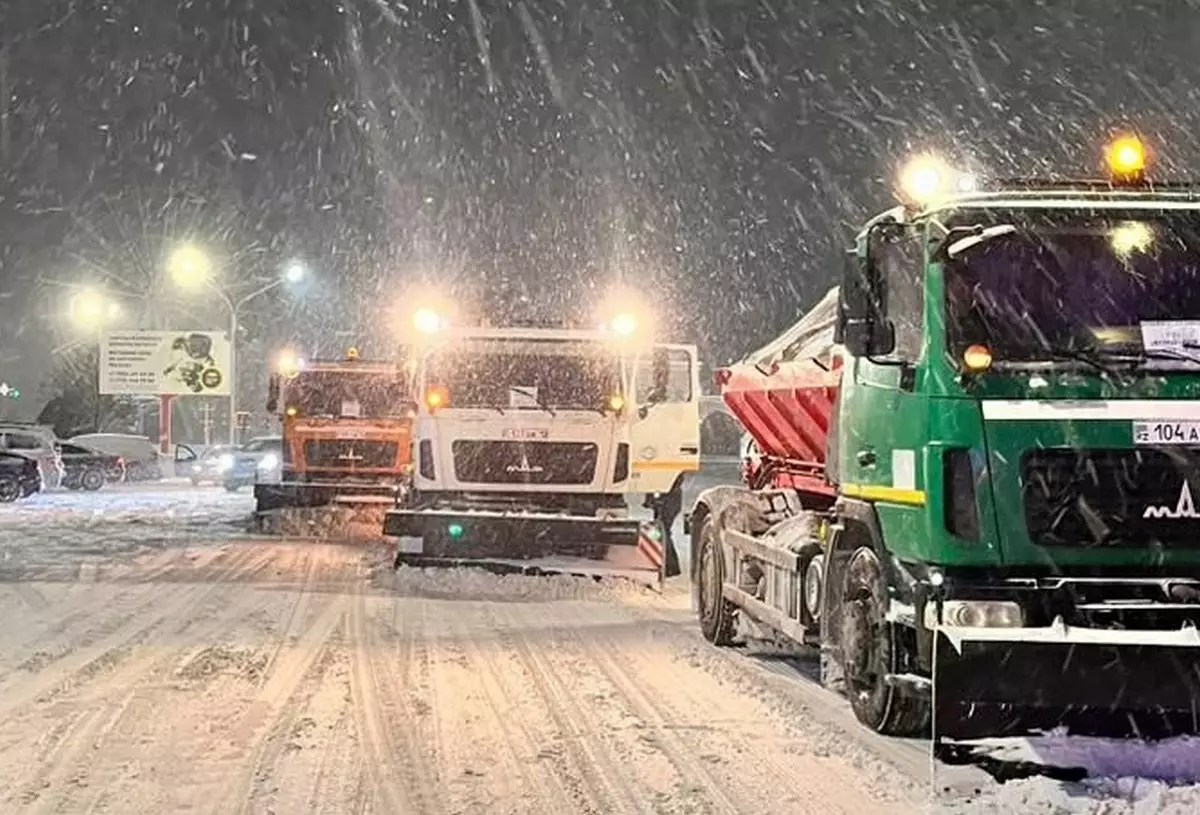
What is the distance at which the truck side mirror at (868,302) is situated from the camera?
7461 mm

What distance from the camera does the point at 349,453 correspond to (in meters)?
22.8

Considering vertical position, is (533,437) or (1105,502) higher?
(533,437)

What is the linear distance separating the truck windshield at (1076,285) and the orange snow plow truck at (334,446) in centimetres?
1601

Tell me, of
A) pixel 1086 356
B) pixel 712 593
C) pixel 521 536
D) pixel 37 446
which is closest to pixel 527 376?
pixel 521 536

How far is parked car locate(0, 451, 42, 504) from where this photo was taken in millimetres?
31469

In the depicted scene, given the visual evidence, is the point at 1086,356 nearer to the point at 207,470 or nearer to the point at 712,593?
the point at 712,593

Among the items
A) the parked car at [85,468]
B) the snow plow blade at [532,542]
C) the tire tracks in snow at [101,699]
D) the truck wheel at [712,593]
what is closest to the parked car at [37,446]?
the parked car at [85,468]

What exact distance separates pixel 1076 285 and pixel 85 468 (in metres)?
36.4

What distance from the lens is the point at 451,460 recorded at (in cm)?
1530

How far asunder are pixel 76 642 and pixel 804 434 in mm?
5566

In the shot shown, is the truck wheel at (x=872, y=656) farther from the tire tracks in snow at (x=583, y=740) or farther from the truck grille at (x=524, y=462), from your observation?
the truck grille at (x=524, y=462)

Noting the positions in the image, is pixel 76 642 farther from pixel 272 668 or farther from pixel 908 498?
pixel 908 498

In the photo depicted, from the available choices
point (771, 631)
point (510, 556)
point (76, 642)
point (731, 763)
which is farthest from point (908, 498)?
point (510, 556)

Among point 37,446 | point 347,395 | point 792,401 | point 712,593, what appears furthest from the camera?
point 37,446
